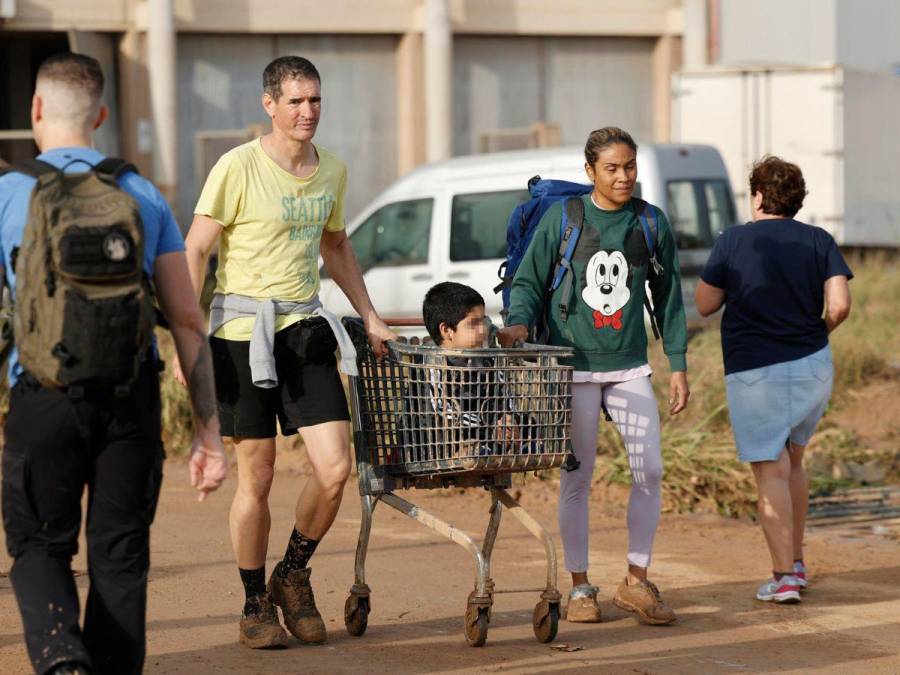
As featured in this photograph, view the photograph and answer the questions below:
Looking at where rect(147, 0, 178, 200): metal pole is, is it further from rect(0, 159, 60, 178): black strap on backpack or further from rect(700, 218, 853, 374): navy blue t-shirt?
rect(0, 159, 60, 178): black strap on backpack

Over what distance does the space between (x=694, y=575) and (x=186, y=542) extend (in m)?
2.59

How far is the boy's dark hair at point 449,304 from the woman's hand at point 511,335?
0.47 ft

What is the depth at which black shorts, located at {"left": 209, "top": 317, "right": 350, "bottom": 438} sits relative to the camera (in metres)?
5.86

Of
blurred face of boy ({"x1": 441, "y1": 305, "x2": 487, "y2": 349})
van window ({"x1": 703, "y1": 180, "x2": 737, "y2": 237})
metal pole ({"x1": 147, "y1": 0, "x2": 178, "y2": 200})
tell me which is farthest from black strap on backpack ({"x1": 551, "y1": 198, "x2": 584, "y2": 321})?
metal pole ({"x1": 147, "y1": 0, "x2": 178, "y2": 200})

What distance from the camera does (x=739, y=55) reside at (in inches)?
952

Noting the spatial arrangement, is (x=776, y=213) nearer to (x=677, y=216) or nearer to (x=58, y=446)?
(x=58, y=446)

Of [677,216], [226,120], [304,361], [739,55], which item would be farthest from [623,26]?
[304,361]

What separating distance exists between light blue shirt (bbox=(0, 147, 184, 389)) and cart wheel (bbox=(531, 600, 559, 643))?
94.3 inches

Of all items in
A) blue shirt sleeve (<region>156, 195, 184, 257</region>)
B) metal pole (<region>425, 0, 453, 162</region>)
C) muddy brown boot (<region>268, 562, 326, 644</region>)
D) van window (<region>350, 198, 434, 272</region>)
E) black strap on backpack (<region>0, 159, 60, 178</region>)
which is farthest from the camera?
metal pole (<region>425, 0, 453, 162</region>)

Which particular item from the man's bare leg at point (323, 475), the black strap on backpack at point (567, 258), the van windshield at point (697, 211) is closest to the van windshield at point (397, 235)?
the van windshield at point (697, 211)

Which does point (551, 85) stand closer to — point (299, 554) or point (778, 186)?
point (778, 186)

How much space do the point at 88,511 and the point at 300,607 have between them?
184 centimetres

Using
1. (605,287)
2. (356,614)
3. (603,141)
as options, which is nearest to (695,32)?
(603,141)

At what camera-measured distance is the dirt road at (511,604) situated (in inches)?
232
